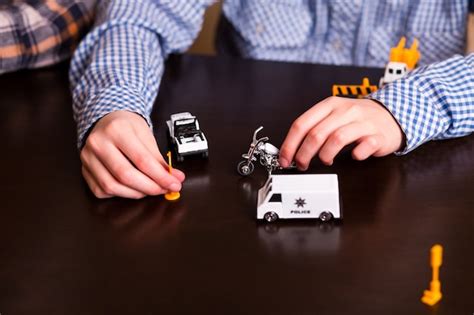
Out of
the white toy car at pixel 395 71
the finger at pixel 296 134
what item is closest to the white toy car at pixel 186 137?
the finger at pixel 296 134

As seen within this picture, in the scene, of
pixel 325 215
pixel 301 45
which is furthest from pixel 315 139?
pixel 301 45

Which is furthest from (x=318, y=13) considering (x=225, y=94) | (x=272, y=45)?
(x=225, y=94)

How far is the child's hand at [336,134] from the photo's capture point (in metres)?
0.90

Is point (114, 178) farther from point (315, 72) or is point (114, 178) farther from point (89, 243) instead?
point (315, 72)

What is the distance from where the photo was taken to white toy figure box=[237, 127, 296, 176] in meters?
0.91

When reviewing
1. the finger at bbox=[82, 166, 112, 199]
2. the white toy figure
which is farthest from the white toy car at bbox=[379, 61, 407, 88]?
the finger at bbox=[82, 166, 112, 199]

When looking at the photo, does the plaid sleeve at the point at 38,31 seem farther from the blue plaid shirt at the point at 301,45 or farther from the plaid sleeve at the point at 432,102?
the plaid sleeve at the point at 432,102

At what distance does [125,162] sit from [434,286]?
1.41 feet

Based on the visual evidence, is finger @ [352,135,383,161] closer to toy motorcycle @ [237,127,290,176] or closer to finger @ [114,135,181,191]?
toy motorcycle @ [237,127,290,176]

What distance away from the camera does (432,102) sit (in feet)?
3.34

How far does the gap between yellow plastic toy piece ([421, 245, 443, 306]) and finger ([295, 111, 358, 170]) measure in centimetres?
27

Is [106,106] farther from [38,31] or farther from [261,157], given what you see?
[38,31]

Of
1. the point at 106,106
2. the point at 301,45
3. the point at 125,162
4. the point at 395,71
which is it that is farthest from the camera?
the point at 301,45

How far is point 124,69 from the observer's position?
1.14m
